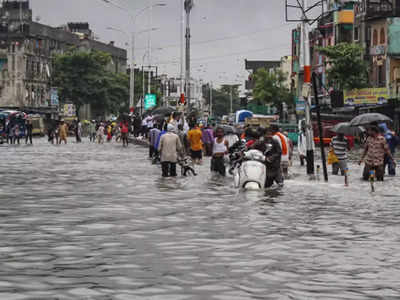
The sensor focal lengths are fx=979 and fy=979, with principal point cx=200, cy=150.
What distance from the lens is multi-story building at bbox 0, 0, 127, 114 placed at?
360 feet

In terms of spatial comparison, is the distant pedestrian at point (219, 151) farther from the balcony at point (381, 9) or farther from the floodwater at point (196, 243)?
the balcony at point (381, 9)

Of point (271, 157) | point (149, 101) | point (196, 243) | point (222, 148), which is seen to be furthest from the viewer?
point (149, 101)

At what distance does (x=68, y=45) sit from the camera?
440 feet

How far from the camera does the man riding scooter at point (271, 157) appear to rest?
2294cm

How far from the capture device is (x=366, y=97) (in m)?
69.4

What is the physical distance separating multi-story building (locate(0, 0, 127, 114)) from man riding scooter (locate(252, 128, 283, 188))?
8912 cm

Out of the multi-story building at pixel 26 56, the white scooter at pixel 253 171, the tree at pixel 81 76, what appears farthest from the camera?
the tree at pixel 81 76

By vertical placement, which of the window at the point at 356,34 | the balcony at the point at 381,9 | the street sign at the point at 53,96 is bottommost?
the street sign at the point at 53,96

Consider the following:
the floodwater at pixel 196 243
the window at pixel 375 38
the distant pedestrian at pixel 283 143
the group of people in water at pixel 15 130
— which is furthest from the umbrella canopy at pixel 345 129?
the window at pixel 375 38

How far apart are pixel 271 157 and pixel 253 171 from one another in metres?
0.95

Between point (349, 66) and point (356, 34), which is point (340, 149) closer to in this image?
point (349, 66)

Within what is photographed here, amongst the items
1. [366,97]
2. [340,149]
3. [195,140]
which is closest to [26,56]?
[366,97]

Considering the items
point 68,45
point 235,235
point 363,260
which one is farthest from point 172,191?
point 68,45

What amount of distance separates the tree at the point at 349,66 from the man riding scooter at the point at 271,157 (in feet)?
174
